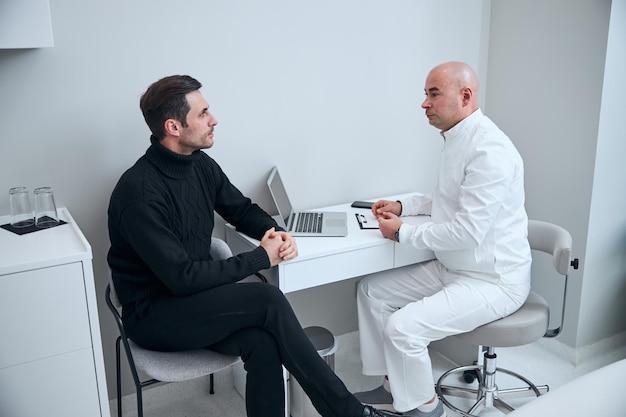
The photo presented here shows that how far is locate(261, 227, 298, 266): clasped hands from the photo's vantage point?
211 cm

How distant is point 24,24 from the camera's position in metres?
1.85

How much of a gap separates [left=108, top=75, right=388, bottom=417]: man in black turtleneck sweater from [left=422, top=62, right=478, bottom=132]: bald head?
0.84 m

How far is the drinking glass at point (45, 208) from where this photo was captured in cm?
207

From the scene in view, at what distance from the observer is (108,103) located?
7.48 ft

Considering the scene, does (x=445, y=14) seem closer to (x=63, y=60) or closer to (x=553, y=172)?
(x=553, y=172)

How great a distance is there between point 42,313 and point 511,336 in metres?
1.62

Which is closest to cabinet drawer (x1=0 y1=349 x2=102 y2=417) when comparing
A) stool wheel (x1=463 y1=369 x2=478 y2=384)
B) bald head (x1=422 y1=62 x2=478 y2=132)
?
bald head (x1=422 y1=62 x2=478 y2=132)

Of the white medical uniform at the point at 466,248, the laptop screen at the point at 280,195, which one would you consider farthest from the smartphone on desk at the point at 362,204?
the white medical uniform at the point at 466,248

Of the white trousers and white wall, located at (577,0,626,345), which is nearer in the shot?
the white trousers

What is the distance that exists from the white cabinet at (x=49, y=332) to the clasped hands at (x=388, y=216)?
1.13 m

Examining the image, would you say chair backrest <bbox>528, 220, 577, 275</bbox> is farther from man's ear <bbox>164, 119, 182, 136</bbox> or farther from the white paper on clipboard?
man's ear <bbox>164, 119, 182, 136</bbox>

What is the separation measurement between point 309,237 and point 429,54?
1271 millimetres

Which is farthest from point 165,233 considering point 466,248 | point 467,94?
point 467,94

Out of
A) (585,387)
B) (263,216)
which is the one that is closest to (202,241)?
(263,216)
